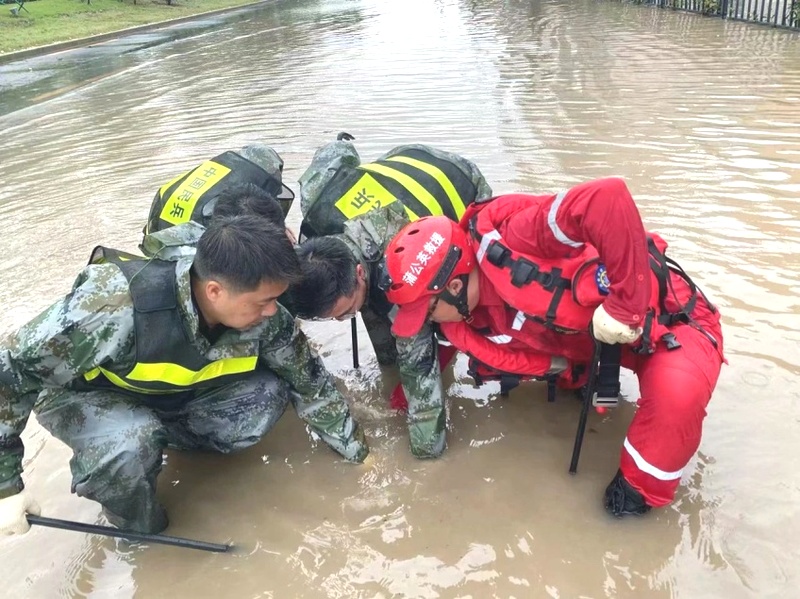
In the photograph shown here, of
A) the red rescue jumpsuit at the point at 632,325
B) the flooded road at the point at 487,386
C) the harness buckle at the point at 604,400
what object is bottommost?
the flooded road at the point at 487,386

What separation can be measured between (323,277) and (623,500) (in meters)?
1.31

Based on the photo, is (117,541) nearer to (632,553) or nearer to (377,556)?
(377,556)

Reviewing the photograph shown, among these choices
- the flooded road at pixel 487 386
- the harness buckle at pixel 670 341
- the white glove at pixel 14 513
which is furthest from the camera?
the harness buckle at pixel 670 341

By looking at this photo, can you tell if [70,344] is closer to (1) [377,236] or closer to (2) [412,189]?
(1) [377,236]

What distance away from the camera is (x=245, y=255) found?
2.10m

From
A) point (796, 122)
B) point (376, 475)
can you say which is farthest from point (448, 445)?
point (796, 122)

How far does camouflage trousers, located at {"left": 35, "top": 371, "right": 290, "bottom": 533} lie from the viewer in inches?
91.0

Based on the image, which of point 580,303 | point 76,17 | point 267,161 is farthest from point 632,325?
point 76,17

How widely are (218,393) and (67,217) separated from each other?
12.4 ft

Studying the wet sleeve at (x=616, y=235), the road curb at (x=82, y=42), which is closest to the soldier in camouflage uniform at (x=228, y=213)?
the wet sleeve at (x=616, y=235)

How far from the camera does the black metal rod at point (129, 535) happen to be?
90.3 inches

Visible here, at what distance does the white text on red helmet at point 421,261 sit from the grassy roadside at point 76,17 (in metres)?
17.4

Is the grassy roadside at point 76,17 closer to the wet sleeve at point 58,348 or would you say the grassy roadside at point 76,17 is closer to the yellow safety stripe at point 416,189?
the yellow safety stripe at point 416,189

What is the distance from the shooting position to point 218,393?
8.81 ft
